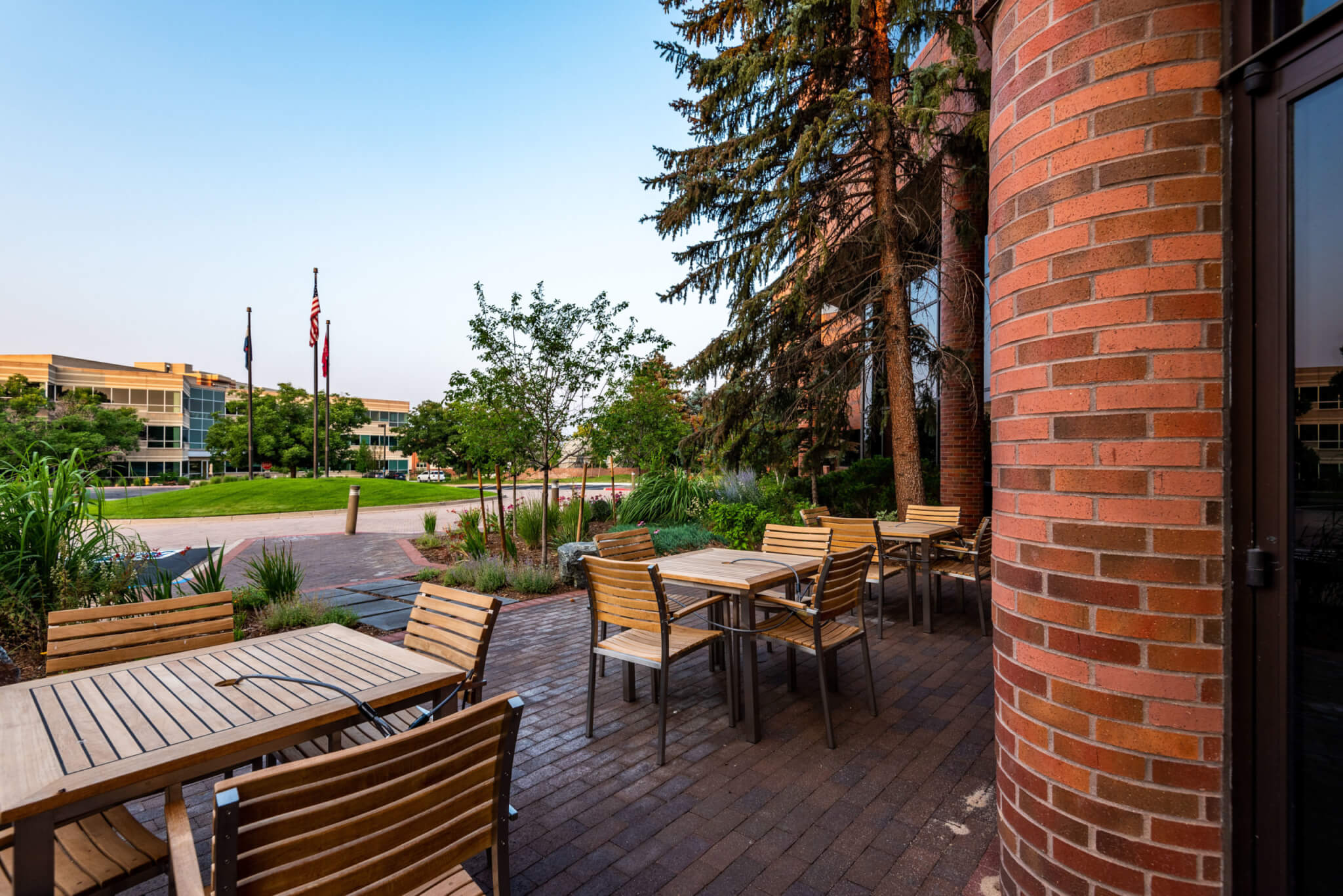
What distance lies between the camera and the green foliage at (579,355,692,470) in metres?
9.70

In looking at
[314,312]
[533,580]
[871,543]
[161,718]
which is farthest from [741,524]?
[314,312]

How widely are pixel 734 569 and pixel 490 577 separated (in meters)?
4.82

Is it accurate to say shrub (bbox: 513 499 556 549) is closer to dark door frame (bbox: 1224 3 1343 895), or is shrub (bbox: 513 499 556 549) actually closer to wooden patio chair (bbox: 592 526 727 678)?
wooden patio chair (bbox: 592 526 727 678)

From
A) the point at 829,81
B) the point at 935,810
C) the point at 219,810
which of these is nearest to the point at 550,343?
the point at 829,81

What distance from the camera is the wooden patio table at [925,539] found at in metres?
5.79

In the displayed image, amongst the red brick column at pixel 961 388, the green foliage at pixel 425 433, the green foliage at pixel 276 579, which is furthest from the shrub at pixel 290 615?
the green foliage at pixel 425 433

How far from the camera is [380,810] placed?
128 centimetres

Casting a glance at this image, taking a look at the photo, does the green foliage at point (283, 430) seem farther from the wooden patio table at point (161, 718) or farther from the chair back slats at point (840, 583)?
the chair back slats at point (840, 583)

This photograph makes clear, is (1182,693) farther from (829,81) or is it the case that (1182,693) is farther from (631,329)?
(829,81)

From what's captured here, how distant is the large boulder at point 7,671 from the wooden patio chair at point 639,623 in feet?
12.6

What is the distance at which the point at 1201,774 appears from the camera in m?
1.51

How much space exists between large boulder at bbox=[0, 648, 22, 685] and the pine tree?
935 cm

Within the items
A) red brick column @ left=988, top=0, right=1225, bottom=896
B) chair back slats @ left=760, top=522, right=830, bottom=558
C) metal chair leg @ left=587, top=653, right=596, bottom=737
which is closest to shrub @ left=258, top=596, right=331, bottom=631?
metal chair leg @ left=587, top=653, right=596, bottom=737

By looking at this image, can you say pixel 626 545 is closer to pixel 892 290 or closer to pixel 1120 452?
pixel 1120 452
